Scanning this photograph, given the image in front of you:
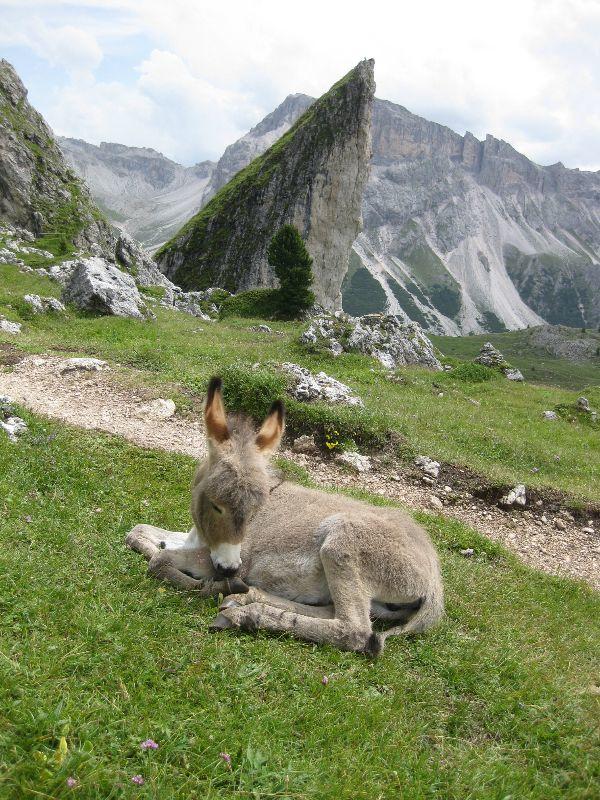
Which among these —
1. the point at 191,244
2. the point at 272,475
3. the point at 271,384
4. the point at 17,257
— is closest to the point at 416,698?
the point at 272,475

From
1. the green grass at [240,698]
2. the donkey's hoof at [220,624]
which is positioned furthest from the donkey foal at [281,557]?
the green grass at [240,698]

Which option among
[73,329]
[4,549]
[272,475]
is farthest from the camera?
[73,329]

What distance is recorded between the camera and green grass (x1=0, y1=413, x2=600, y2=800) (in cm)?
344

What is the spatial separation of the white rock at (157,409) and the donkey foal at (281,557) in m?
7.26

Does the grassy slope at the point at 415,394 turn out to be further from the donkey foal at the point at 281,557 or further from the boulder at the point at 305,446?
the donkey foal at the point at 281,557

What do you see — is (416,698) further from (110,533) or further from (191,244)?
(191,244)

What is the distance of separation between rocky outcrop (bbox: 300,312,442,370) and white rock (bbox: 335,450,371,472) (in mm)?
11122

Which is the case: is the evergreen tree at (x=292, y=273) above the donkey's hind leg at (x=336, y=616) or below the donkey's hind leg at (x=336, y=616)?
above

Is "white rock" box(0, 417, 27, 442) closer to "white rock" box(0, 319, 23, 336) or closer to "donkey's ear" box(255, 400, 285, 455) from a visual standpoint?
"donkey's ear" box(255, 400, 285, 455)

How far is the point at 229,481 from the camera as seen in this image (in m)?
5.64

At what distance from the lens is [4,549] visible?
224 inches

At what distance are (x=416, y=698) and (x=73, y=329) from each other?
22136 mm

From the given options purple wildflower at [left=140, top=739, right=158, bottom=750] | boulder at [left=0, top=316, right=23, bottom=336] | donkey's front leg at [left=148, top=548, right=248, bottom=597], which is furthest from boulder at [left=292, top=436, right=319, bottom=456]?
boulder at [left=0, top=316, right=23, bottom=336]

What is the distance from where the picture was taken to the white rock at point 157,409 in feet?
46.6
